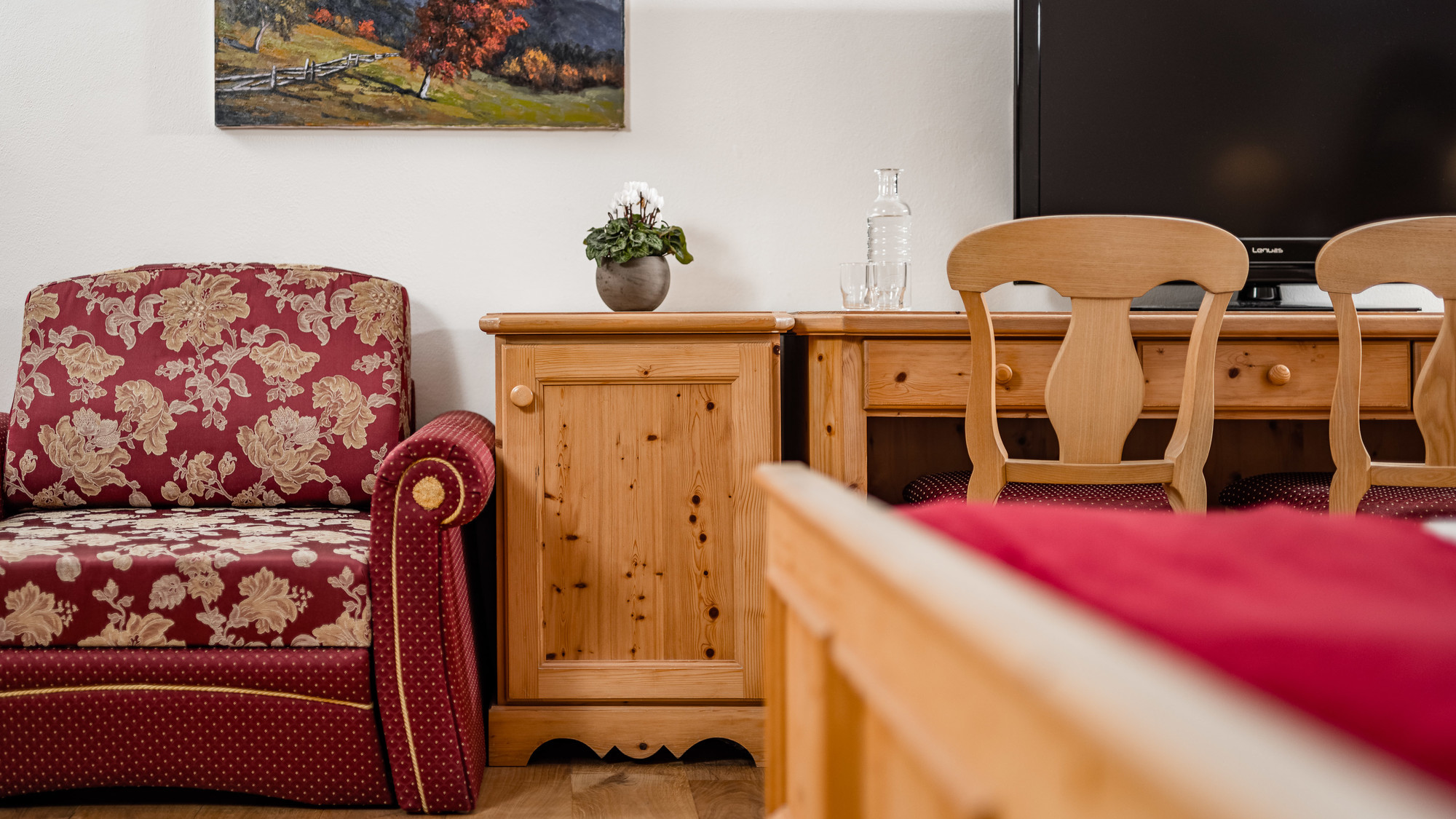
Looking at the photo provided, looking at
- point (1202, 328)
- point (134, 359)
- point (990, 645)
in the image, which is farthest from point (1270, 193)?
point (134, 359)

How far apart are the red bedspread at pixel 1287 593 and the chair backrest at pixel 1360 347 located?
97 centimetres

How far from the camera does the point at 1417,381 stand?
58.9 inches

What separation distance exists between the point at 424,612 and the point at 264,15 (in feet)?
5.26

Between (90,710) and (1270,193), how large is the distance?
2642 mm

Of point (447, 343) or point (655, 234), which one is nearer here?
point (655, 234)

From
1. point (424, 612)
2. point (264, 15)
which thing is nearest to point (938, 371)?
point (424, 612)

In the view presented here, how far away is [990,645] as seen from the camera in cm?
32

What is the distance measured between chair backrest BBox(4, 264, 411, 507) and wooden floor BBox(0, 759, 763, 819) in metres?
0.59

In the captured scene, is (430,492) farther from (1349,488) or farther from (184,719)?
(1349,488)

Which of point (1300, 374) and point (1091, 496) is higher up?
point (1300, 374)

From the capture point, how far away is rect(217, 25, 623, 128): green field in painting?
2.11 meters

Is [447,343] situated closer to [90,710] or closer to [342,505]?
[342,505]

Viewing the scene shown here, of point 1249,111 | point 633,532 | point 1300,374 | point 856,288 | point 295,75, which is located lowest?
point 633,532

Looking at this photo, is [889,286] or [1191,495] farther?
[889,286]
